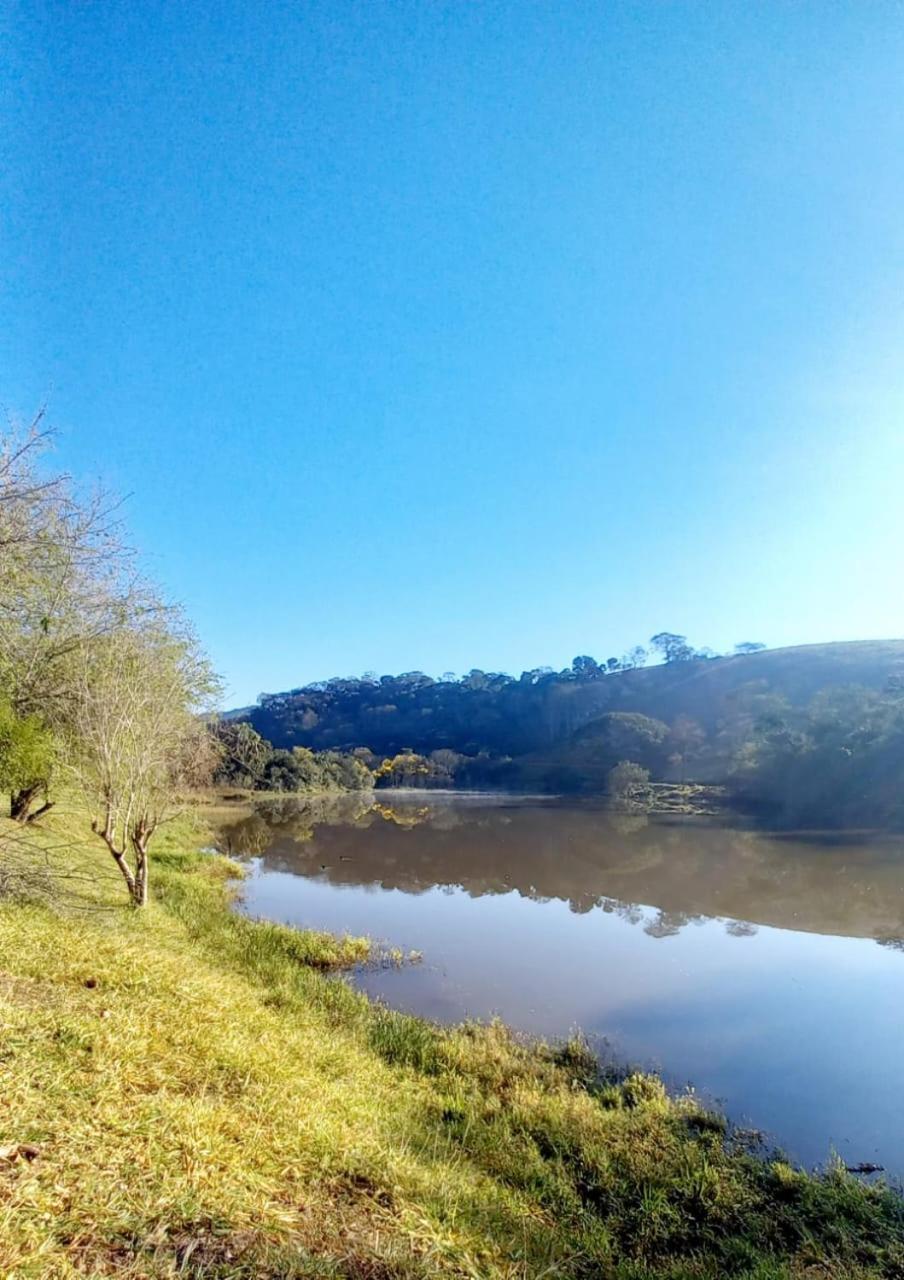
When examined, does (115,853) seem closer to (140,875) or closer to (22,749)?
(140,875)

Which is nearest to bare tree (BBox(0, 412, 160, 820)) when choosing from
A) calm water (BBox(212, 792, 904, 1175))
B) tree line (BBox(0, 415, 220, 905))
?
tree line (BBox(0, 415, 220, 905))

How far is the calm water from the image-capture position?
870 centimetres

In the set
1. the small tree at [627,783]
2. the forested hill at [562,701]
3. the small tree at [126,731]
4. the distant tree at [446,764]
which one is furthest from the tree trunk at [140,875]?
the distant tree at [446,764]

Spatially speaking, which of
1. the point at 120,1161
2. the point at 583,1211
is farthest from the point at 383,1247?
the point at 583,1211

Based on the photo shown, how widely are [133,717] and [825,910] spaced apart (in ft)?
65.8

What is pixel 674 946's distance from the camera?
15656 mm

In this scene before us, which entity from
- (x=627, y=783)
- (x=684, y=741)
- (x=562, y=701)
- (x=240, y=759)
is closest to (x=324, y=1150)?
(x=240, y=759)

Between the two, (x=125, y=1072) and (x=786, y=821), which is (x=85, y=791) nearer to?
(x=125, y=1072)

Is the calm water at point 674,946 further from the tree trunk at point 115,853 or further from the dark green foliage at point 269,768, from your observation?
the dark green foliage at point 269,768

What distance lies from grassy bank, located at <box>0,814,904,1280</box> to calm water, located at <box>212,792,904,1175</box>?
178 centimetres

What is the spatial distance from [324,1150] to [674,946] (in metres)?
13.5

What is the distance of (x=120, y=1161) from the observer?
3.41 meters

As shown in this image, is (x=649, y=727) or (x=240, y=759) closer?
(x=240, y=759)

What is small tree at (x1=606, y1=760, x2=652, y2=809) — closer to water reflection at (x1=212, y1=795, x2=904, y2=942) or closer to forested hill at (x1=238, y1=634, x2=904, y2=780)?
forested hill at (x1=238, y1=634, x2=904, y2=780)
